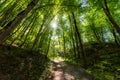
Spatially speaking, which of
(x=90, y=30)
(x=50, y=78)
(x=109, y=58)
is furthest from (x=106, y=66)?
(x=90, y=30)

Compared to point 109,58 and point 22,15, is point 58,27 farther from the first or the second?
point 22,15

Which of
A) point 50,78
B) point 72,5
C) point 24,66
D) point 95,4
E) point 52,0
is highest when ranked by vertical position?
point 52,0

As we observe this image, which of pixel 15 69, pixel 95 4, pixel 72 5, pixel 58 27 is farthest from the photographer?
pixel 58 27

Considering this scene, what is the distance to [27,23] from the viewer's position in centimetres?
1645

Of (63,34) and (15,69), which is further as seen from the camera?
(63,34)

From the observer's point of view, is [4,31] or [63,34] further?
[63,34]

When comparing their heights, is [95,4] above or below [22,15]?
above

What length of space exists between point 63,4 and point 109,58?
37.3 feet

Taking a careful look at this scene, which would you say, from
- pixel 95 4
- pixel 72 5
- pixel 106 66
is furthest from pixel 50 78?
pixel 106 66

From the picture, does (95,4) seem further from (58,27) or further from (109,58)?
(58,27)

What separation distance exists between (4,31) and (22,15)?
538 millimetres

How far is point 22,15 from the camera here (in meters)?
3.12

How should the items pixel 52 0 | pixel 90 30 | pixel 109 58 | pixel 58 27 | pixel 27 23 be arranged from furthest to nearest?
pixel 90 30, pixel 58 27, pixel 109 58, pixel 27 23, pixel 52 0

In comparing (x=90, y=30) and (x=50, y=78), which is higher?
(x=90, y=30)
